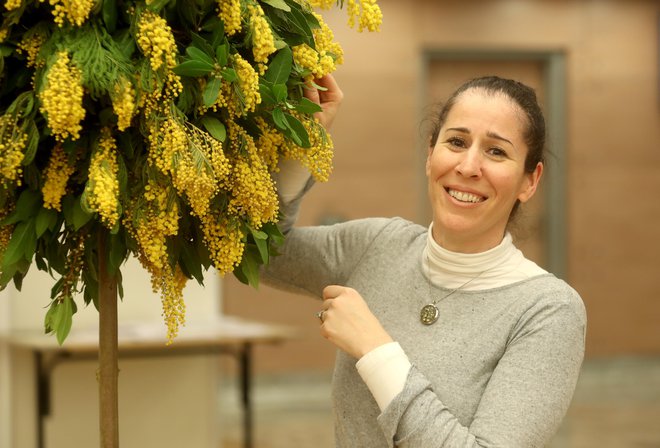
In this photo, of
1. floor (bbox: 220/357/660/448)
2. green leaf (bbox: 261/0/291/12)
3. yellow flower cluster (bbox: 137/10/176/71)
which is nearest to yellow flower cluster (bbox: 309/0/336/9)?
green leaf (bbox: 261/0/291/12)

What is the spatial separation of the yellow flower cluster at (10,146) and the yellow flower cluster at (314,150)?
445 millimetres

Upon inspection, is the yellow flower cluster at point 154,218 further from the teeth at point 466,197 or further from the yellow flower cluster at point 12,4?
the teeth at point 466,197

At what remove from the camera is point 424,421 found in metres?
1.62

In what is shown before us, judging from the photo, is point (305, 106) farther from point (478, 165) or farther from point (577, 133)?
point (577, 133)

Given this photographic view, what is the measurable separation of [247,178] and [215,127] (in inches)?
3.9

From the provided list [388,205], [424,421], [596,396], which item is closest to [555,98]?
[388,205]

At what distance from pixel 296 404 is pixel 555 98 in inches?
133

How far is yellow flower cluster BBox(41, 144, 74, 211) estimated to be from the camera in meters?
1.47

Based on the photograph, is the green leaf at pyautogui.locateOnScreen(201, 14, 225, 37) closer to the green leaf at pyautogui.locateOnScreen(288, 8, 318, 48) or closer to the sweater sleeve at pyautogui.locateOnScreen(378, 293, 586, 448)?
the green leaf at pyautogui.locateOnScreen(288, 8, 318, 48)

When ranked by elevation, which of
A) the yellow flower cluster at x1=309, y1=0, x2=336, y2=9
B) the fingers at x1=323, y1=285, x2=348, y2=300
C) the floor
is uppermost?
the yellow flower cluster at x1=309, y1=0, x2=336, y2=9

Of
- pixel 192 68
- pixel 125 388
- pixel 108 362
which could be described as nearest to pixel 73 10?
pixel 192 68

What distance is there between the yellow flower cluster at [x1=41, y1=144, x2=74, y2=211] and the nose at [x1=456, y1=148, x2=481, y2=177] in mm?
725

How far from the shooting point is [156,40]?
136 centimetres

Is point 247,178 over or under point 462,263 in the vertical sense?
over
